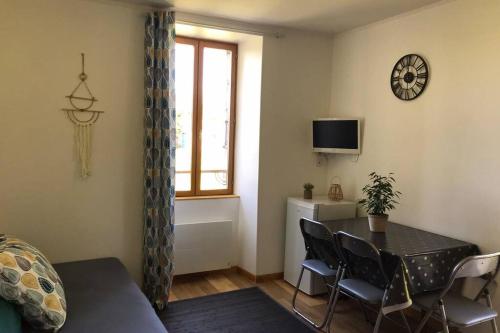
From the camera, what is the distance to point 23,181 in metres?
2.81

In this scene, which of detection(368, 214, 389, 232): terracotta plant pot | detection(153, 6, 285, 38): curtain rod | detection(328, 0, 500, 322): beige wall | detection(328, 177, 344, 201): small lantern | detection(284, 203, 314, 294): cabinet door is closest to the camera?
detection(328, 0, 500, 322): beige wall

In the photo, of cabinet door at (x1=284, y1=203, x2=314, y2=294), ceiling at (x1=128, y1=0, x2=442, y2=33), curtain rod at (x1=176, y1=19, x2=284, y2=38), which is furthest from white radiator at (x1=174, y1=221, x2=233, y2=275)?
ceiling at (x1=128, y1=0, x2=442, y2=33)

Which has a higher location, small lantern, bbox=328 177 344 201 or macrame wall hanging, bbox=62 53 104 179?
macrame wall hanging, bbox=62 53 104 179

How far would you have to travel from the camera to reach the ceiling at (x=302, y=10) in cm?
297

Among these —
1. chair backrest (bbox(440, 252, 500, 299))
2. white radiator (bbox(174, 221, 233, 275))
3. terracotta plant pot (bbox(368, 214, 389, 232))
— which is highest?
terracotta plant pot (bbox(368, 214, 389, 232))

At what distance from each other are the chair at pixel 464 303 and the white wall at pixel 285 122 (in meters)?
1.63

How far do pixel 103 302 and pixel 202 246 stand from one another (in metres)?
1.63

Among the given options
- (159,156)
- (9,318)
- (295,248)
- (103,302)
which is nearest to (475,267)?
(295,248)

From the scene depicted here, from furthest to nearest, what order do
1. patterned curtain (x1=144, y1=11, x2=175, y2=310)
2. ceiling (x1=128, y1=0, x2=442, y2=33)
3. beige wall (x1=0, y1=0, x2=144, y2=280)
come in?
patterned curtain (x1=144, y1=11, x2=175, y2=310) → ceiling (x1=128, y1=0, x2=442, y2=33) → beige wall (x1=0, y1=0, x2=144, y2=280)

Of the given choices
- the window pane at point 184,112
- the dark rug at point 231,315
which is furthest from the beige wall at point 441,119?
the window pane at point 184,112

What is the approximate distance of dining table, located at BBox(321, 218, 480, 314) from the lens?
7.80 feet

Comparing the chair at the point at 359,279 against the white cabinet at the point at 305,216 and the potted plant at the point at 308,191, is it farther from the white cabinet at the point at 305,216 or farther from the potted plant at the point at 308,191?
the potted plant at the point at 308,191

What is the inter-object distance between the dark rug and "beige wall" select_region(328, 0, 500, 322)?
126cm

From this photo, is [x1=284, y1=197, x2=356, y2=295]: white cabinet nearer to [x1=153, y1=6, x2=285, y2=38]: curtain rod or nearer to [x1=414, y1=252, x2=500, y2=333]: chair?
[x1=414, y1=252, x2=500, y2=333]: chair
